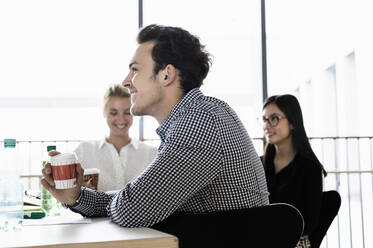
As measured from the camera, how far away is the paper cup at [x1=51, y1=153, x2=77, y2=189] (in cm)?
117

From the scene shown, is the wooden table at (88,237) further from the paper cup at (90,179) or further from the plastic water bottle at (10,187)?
the paper cup at (90,179)

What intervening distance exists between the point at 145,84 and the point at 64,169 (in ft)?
1.42

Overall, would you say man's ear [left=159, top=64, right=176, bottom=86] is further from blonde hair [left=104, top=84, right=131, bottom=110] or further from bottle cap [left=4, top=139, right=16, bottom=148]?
blonde hair [left=104, top=84, right=131, bottom=110]

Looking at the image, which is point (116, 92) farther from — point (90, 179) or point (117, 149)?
point (90, 179)

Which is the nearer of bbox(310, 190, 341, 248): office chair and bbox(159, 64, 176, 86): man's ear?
bbox(159, 64, 176, 86): man's ear

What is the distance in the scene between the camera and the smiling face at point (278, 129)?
262cm

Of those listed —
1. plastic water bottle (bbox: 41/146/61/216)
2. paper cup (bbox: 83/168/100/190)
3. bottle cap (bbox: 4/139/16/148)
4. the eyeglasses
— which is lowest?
plastic water bottle (bbox: 41/146/61/216)

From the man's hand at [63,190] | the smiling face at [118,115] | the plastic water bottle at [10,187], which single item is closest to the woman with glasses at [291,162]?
the smiling face at [118,115]

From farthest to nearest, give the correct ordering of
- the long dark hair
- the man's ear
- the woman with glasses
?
the long dark hair → the woman with glasses → the man's ear

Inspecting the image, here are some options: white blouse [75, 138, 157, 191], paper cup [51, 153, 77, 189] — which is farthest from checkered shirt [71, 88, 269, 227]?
white blouse [75, 138, 157, 191]

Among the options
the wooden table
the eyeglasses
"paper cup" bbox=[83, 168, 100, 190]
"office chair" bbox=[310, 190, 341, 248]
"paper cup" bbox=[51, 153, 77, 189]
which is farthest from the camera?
the eyeglasses

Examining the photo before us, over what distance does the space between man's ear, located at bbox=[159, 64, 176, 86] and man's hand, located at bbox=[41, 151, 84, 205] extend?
40cm

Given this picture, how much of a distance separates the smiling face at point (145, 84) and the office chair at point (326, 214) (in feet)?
2.78

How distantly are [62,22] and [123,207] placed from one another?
4.64m
